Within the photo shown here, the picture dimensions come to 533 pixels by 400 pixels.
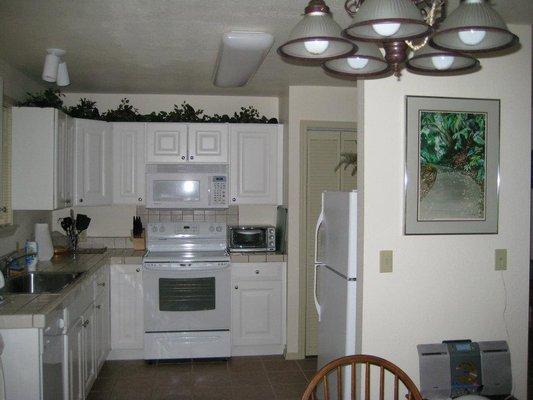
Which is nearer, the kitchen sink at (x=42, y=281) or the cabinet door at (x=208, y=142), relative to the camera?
the kitchen sink at (x=42, y=281)

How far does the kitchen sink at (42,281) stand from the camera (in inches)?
127

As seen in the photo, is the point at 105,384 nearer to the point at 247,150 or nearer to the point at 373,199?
the point at 247,150

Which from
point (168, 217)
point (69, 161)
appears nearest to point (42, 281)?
point (69, 161)

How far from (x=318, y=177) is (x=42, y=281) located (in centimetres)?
231

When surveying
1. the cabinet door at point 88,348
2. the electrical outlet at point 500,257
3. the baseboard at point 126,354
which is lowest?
the baseboard at point 126,354

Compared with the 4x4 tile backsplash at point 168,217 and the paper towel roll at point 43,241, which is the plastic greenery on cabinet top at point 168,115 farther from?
the paper towel roll at point 43,241

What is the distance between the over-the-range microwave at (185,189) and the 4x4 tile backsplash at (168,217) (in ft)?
1.06

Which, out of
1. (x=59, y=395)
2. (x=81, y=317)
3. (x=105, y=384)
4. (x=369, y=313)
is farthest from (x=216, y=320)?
(x=369, y=313)

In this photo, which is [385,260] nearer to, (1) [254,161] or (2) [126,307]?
(1) [254,161]

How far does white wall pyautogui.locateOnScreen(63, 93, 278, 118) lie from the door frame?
71 cm

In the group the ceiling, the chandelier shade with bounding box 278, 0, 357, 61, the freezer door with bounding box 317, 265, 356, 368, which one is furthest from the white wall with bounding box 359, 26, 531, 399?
the chandelier shade with bounding box 278, 0, 357, 61

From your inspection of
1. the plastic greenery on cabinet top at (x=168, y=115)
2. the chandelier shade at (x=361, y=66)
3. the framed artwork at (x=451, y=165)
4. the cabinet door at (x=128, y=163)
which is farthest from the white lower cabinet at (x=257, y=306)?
the chandelier shade at (x=361, y=66)

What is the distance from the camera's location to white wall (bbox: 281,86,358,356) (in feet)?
13.6

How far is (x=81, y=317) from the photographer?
3141mm
